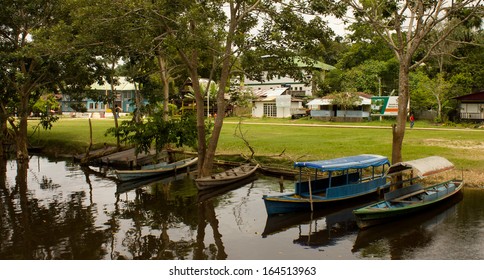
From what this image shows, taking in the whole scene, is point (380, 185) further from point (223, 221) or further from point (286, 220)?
point (223, 221)

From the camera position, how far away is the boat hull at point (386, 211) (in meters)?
19.6

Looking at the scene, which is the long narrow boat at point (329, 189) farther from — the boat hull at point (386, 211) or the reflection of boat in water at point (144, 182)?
the reflection of boat in water at point (144, 182)

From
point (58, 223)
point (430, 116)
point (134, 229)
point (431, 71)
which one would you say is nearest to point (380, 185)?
point (134, 229)

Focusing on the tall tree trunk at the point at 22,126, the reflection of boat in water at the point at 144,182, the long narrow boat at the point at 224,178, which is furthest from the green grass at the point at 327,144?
the reflection of boat in water at the point at 144,182

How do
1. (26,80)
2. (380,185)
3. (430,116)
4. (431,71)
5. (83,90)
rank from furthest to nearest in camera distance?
(431,71)
(430,116)
(83,90)
(26,80)
(380,185)

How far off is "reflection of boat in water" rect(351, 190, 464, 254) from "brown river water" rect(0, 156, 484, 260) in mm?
40

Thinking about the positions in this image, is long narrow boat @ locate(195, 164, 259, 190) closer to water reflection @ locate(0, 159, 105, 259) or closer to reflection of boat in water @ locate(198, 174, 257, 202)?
reflection of boat in water @ locate(198, 174, 257, 202)

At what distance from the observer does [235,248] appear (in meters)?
17.8

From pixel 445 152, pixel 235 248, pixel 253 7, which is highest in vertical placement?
pixel 253 7

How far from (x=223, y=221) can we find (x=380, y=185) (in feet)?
30.1

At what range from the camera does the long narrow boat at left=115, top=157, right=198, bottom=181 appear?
31.2 metres

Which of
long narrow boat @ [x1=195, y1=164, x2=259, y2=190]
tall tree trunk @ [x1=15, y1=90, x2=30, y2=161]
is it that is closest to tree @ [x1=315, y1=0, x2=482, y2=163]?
long narrow boat @ [x1=195, y1=164, x2=259, y2=190]

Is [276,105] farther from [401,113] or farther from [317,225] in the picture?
[317,225]
